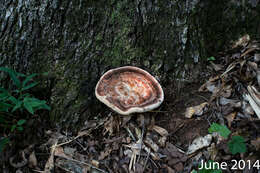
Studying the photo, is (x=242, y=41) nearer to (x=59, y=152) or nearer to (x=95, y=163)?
(x=95, y=163)

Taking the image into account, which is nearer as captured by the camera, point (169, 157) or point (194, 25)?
point (169, 157)

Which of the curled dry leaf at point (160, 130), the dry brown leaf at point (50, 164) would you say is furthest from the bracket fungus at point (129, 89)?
the dry brown leaf at point (50, 164)

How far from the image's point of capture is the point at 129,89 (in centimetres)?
294

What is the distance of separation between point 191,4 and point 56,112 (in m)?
2.64

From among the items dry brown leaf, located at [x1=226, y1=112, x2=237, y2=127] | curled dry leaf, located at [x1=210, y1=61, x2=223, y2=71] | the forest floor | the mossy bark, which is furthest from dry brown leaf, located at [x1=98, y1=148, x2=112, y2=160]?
curled dry leaf, located at [x1=210, y1=61, x2=223, y2=71]

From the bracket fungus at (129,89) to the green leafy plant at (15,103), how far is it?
80 cm

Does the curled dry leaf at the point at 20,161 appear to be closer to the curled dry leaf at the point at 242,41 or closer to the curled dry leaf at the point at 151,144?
the curled dry leaf at the point at 151,144

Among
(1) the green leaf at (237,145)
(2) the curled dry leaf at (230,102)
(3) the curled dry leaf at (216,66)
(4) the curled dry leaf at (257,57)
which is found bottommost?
(1) the green leaf at (237,145)

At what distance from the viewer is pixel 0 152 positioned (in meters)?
2.53

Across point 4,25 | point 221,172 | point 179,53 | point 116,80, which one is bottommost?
point 221,172

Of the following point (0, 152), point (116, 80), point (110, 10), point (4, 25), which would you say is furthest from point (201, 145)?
point (4, 25)

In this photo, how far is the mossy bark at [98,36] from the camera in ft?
9.38

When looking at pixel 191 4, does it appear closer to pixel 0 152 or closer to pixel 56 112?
pixel 56 112

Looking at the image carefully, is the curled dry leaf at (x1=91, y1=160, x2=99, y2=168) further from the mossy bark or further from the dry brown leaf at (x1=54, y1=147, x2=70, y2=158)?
the mossy bark
